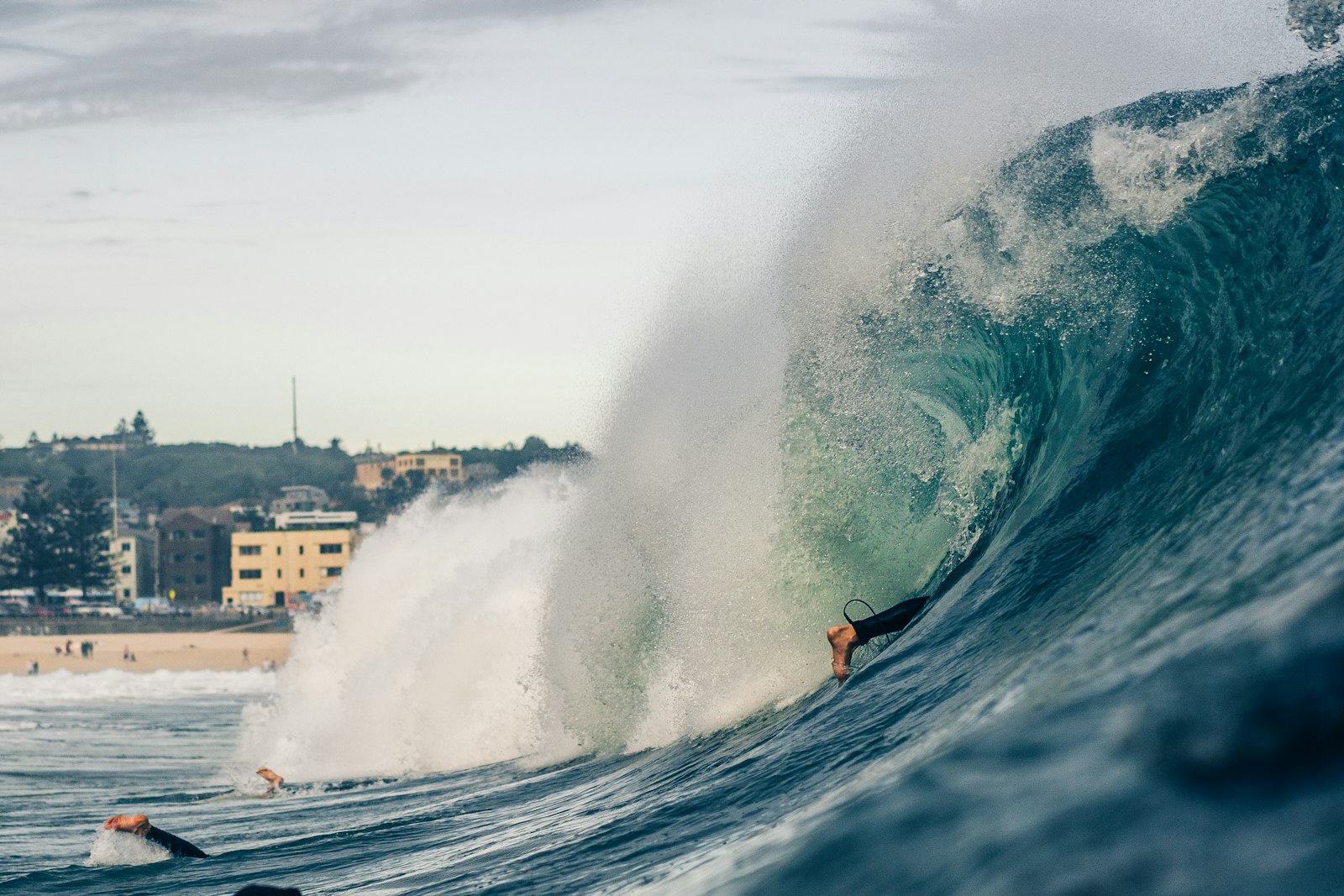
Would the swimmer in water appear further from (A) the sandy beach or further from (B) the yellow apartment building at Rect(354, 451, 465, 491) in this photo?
(B) the yellow apartment building at Rect(354, 451, 465, 491)

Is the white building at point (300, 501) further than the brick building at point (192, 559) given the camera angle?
Yes

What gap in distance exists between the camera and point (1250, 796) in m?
3.13

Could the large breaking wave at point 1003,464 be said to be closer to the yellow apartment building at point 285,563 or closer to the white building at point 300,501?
the yellow apartment building at point 285,563

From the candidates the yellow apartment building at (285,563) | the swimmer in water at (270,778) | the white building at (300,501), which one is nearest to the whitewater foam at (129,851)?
the swimmer in water at (270,778)

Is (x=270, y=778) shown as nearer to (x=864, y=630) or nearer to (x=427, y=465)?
(x=864, y=630)

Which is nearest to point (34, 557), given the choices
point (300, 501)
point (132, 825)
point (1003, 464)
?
point (300, 501)

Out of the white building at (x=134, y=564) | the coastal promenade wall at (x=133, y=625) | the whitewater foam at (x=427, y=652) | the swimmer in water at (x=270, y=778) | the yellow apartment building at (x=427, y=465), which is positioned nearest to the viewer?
the swimmer in water at (x=270, y=778)

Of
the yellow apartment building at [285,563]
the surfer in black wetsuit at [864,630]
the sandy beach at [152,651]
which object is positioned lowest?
the surfer in black wetsuit at [864,630]

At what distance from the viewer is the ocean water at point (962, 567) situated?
3.54 metres

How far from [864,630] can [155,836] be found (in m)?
5.71

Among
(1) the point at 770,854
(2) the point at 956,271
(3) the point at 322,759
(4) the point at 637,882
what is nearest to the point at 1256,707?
(1) the point at 770,854

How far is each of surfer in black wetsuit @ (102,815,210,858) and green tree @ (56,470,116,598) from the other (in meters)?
117

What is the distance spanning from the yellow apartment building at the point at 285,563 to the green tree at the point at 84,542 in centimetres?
1560

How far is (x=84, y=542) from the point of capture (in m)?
121
